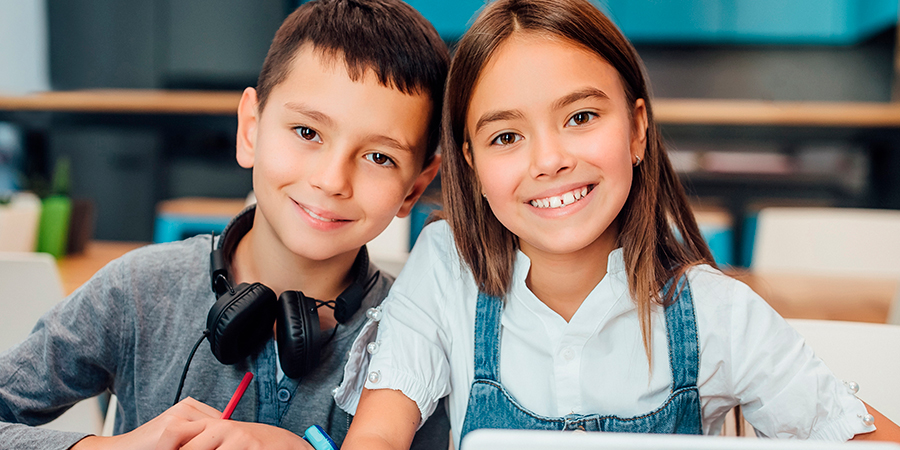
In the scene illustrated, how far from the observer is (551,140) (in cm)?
73

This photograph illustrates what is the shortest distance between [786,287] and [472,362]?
1030 millimetres

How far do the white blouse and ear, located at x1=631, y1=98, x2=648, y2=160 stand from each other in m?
0.14

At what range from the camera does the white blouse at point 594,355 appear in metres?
0.71

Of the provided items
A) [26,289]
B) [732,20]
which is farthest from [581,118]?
[732,20]

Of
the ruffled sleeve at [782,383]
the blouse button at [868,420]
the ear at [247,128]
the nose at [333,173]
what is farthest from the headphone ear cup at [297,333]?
the blouse button at [868,420]

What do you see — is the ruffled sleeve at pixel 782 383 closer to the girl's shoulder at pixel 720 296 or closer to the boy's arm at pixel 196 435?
the girl's shoulder at pixel 720 296

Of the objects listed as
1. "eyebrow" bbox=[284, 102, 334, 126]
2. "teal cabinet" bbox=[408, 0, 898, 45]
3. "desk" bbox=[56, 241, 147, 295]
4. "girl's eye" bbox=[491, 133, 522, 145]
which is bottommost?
"desk" bbox=[56, 241, 147, 295]

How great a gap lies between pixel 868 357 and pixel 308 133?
81 centimetres

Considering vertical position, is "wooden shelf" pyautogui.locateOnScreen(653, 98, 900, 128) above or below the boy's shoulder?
above

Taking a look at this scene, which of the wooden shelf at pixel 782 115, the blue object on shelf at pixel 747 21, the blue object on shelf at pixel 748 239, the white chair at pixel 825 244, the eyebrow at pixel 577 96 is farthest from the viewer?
the blue object on shelf at pixel 747 21

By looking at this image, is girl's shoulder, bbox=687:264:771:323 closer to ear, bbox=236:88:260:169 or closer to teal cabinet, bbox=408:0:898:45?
ear, bbox=236:88:260:169

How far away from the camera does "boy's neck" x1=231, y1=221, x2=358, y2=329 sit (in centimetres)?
88

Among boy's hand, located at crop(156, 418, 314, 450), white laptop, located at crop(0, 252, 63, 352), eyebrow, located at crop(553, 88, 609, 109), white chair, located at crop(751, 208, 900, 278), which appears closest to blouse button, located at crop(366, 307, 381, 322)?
boy's hand, located at crop(156, 418, 314, 450)

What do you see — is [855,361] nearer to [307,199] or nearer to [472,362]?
[472,362]
